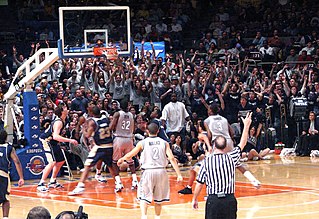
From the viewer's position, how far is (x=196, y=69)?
85.6ft

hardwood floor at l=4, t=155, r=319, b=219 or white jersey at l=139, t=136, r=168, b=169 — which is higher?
white jersey at l=139, t=136, r=168, b=169

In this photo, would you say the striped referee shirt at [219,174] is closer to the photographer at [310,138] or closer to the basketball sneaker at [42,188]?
the basketball sneaker at [42,188]

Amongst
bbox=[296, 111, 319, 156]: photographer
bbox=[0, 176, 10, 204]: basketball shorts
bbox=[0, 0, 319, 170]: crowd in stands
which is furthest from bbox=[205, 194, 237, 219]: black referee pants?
bbox=[296, 111, 319, 156]: photographer

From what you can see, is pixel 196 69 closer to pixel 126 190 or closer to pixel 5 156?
pixel 126 190

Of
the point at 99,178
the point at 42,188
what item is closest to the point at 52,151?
the point at 42,188

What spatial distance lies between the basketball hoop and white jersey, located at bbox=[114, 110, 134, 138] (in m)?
2.24

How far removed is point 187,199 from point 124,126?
2719mm

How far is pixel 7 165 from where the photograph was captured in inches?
554

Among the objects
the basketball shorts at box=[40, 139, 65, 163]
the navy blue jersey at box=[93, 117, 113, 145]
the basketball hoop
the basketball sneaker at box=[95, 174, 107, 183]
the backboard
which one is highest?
the backboard

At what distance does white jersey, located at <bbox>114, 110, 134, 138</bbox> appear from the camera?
18969 mm

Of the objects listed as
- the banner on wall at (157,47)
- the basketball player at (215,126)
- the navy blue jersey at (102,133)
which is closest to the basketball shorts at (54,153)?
the navy blue jersey at (102,133)

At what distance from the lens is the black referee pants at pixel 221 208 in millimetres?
10883

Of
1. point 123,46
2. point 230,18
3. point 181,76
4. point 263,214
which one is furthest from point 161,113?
point 230,18

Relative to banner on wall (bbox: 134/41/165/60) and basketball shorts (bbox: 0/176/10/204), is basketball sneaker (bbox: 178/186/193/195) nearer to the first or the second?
basketball shorts (bbox: 0/176/10/204)
